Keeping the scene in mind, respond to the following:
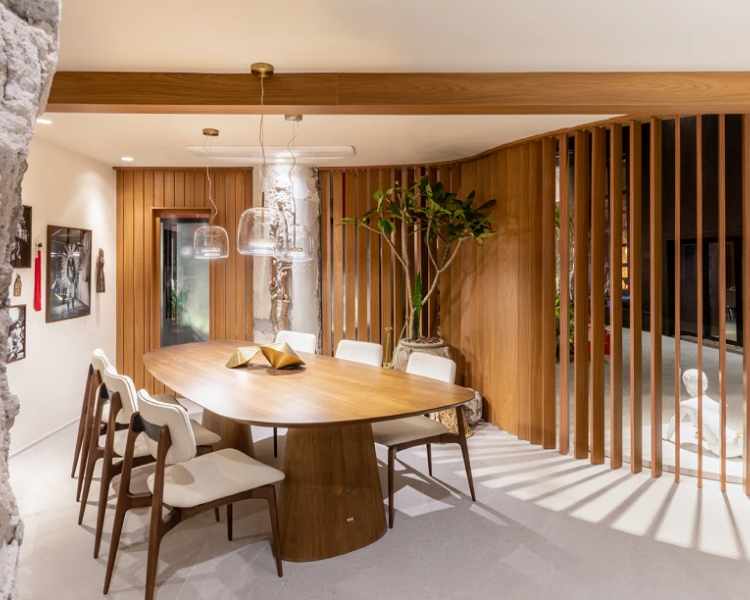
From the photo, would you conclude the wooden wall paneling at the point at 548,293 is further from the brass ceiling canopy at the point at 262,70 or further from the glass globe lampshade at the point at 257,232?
the brass ceiling canopy at the point at 262,70

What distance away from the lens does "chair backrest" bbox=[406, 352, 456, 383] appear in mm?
3100

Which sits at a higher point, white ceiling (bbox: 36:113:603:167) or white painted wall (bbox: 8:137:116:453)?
white ceiling (bbox: 36:113:603:167)

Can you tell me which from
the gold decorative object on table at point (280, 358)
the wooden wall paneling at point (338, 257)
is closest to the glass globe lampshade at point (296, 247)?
the gold decorative object on table at point (280, 358)

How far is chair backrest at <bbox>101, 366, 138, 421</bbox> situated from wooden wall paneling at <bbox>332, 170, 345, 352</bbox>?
9.32 feet

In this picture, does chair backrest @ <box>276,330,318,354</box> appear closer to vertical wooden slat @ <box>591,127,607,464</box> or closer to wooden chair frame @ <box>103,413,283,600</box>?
wooden chair frame @ <box>103,413,283,600</box>

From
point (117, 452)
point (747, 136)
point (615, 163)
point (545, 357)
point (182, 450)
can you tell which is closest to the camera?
point (182, 450)

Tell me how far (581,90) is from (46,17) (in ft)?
8.63

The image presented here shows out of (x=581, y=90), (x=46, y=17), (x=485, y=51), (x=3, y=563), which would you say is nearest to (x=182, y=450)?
(x=3, y=563)

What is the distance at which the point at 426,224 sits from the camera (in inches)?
181

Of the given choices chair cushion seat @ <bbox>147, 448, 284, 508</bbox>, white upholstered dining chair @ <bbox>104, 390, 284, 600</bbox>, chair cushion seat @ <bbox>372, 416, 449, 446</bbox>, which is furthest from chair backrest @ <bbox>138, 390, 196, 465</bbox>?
chair cushion seat @ <bbox>372, 416, 449, 446</bbox>

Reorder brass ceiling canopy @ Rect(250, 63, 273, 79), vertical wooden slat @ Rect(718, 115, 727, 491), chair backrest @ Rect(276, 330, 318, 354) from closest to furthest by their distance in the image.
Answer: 1. brass ceiling canopy @ Rect(250, 63, 273, 79)
2. vertical wooden slat @ Rect(718, 115, 727, 491)
3. chair backrest @ Rect(276, 330, 318, 354)

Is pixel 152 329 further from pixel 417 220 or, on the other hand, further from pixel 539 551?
pixel 539 551

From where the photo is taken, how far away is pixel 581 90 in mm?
2697

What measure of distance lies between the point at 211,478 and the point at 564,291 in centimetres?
276
